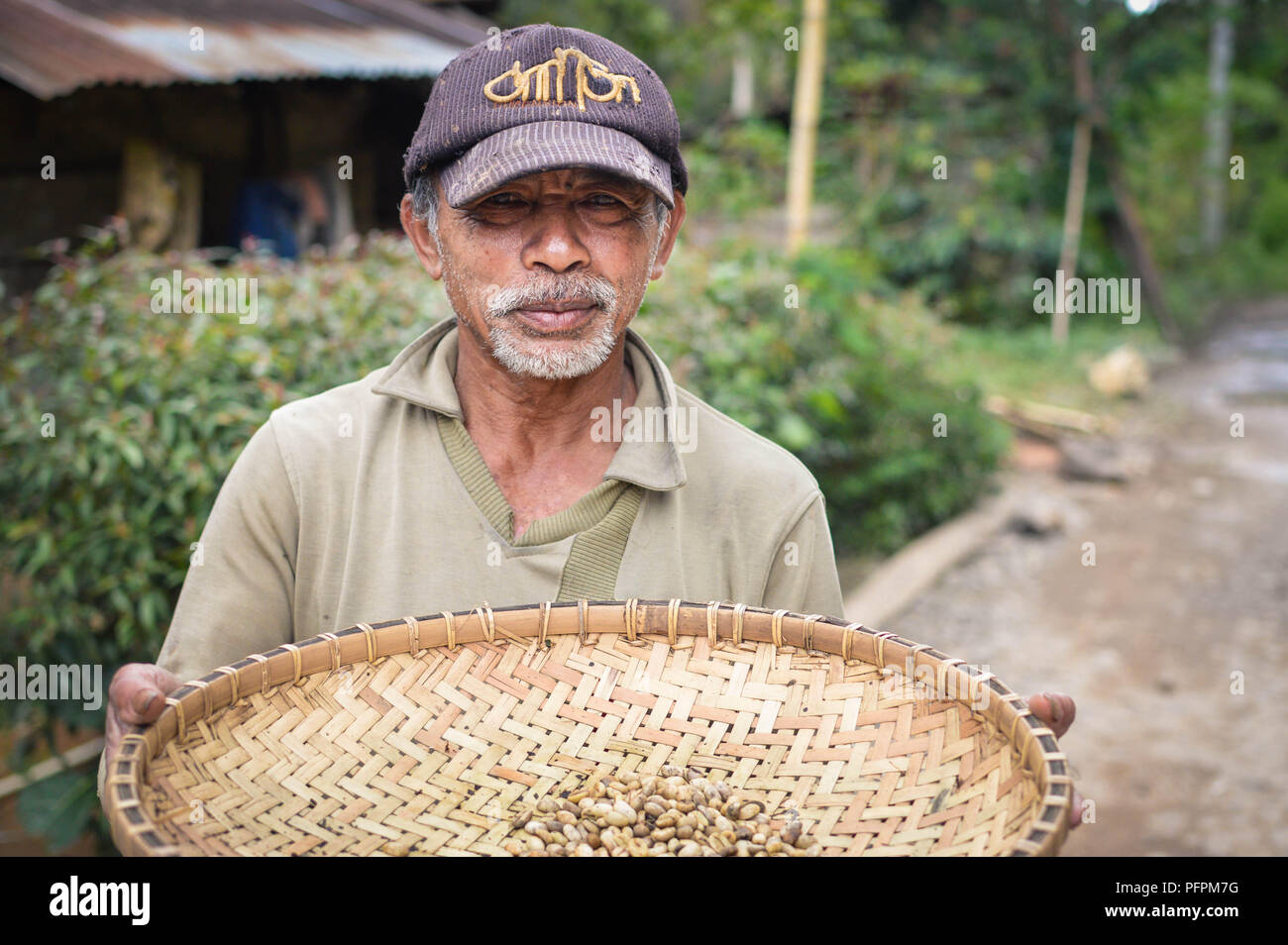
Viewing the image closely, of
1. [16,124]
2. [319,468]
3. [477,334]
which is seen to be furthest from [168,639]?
[16,124]

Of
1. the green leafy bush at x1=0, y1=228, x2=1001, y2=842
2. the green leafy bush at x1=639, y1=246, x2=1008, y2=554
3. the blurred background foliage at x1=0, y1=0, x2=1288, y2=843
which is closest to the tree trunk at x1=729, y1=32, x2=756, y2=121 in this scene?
the blurred background foliage at x1=0, y1=0, x2=1288, y2=843

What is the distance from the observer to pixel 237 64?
5449 mm

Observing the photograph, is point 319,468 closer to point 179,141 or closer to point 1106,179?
point 179,141

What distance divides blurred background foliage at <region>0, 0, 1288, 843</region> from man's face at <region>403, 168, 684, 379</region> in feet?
4.88

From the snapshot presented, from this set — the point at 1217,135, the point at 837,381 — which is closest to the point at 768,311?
the point at 837,381

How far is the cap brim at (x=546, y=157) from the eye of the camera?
6.05 ft

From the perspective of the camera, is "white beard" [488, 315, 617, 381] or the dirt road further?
the dirt road

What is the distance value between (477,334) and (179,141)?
4566mm

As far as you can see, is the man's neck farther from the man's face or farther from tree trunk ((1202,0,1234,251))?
tree trunk ((1202,0,1234,251))

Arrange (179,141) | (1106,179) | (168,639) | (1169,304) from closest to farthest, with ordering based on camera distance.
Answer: (168,639)
(179,141)
(1106,179)
(1169,304)

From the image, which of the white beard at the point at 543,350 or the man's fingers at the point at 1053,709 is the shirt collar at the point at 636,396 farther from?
the man's fingers at the point at 1053,709

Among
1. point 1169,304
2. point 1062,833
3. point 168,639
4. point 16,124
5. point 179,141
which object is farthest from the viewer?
point 1169,304

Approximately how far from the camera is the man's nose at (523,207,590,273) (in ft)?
6.32

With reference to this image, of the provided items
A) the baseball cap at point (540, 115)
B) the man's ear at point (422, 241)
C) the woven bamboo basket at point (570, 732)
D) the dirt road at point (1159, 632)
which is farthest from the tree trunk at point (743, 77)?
the woven bamboo basket at point (570, 732)
